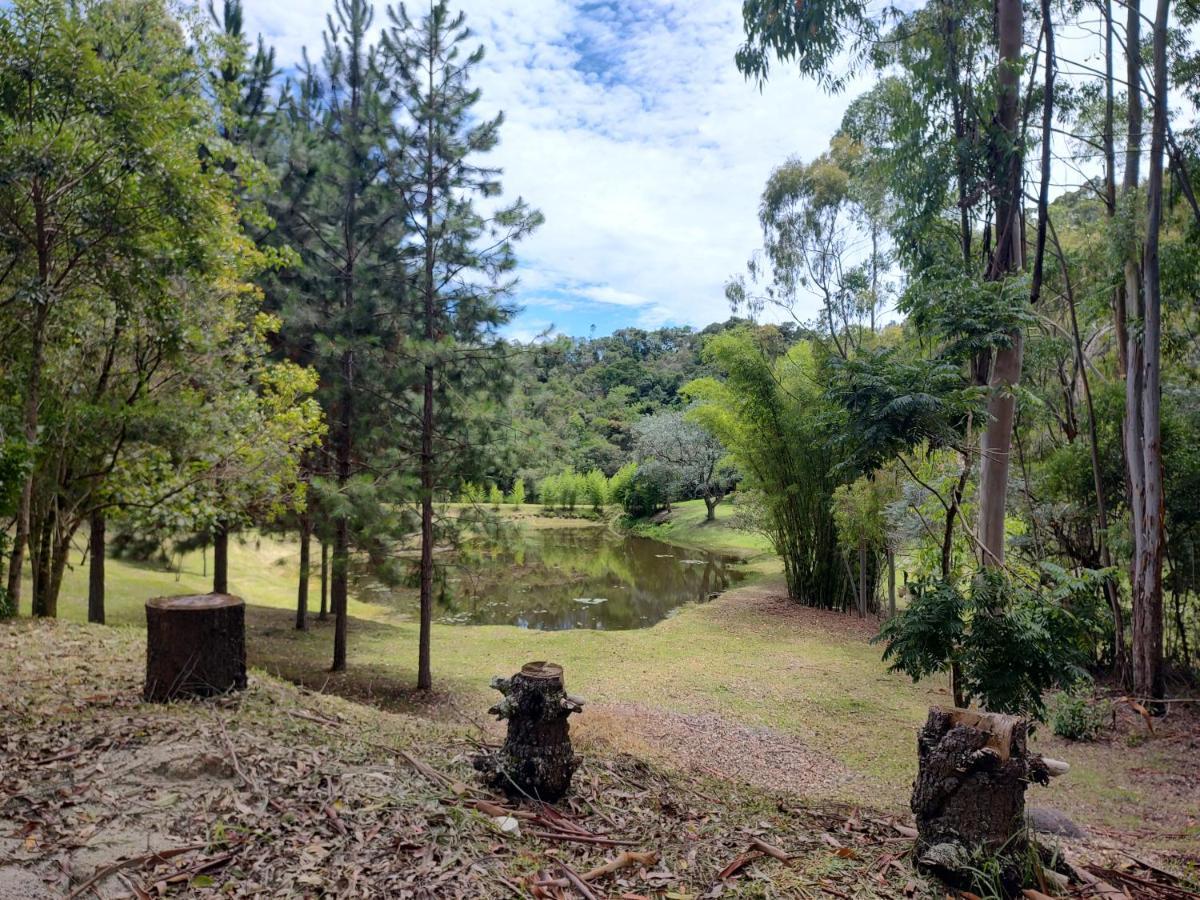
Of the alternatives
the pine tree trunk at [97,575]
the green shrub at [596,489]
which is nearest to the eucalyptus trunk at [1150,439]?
the pine tree trunk at [97,575]

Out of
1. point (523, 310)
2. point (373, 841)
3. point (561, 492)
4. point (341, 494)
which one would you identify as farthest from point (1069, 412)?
point (561, 492)

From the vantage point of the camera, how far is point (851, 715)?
25.0 feet

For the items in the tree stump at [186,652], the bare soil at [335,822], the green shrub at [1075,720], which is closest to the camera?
the bare soil at [335,822]

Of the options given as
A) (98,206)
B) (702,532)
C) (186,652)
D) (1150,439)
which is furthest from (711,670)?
(702,532)

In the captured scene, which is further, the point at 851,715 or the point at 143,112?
the point at 851,715

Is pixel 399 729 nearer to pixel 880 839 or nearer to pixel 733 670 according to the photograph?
pixel 880 839

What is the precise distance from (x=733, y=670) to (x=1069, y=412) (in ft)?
17.4

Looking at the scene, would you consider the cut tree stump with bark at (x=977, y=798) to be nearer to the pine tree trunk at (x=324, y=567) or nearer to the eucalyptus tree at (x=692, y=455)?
the pine tree trunk at (x=324, y=567)

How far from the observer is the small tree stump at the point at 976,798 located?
93.5 inches

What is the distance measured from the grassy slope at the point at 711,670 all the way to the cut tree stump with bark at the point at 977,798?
275cm

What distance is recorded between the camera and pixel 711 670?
944 centimetres

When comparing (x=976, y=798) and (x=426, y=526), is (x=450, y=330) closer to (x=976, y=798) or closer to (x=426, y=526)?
(x=426, y=526)

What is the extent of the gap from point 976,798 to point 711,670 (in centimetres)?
722

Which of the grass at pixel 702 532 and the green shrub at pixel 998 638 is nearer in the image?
the green shrub at pixel 998 638
